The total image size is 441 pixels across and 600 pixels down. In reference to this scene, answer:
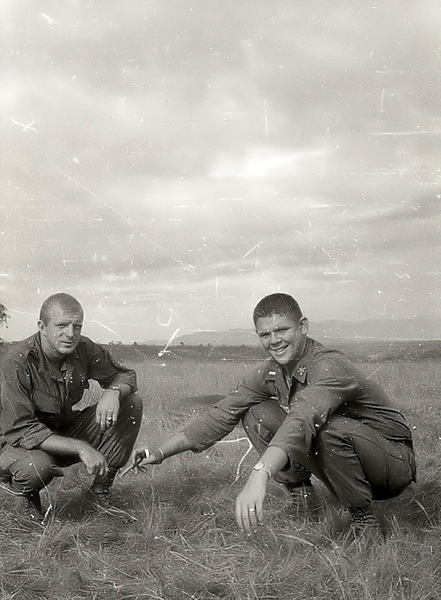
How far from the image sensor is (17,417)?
4059 mm

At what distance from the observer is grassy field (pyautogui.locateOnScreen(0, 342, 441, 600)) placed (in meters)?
2.91

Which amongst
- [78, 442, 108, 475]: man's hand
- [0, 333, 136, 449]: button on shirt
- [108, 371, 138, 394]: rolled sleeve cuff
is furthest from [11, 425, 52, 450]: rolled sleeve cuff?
[108, 371, 138, 394]: rolled sleeve cuff

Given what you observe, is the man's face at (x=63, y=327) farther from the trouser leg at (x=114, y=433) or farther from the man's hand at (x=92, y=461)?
the man's hand at (x=92, y=461)

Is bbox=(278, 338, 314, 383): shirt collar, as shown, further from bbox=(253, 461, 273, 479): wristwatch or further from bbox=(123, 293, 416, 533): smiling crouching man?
bbox=(253, 461, 273, 479): wristwatch

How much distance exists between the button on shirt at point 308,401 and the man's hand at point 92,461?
52cm

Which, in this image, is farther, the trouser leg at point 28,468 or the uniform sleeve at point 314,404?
the trouser leg at point 28,468

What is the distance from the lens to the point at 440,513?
12.6 feet

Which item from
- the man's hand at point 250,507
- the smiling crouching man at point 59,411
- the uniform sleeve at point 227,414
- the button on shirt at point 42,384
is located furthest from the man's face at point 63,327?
the man's hand at point 250,507

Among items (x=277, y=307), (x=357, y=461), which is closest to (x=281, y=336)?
(x=277, y=307)

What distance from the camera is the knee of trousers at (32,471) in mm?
3984

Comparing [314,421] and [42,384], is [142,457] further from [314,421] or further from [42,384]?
[42,384]

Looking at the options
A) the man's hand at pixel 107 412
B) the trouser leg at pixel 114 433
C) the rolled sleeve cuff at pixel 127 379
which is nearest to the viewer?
the man's hand at pixel 107 412

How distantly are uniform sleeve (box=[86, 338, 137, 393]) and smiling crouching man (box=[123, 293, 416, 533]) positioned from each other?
90 cm

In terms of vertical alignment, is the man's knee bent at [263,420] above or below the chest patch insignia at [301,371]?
below
